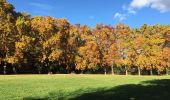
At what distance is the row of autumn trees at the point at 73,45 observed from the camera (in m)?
78.9

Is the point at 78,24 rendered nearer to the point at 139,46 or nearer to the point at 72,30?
the point at 72,30

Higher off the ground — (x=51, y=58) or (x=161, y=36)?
(x=161, y=36)

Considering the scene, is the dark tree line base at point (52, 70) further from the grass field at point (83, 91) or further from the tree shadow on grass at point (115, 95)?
the tree shadow on grass at point (115, 95)

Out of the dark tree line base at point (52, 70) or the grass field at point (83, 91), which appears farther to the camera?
the dark tree line base at point (52, 70)

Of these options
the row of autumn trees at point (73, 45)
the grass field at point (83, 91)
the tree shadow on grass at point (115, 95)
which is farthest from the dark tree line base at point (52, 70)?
the tree shadow on grass at point (115, 95)

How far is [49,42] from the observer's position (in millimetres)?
86625

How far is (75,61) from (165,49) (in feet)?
81.1

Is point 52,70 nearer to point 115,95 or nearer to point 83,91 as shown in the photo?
point 83,91

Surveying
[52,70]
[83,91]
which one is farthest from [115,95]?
[52,70]

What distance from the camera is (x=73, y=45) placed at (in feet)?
314

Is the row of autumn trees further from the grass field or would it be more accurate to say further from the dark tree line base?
the grass field

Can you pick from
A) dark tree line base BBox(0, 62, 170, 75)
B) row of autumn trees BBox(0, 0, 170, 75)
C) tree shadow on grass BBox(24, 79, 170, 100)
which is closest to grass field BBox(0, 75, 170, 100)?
tree shadow on grass BBox(24, 79, 170, 100)

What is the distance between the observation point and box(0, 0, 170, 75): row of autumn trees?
7894 centimetres

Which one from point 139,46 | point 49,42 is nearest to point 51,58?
point 49,42
